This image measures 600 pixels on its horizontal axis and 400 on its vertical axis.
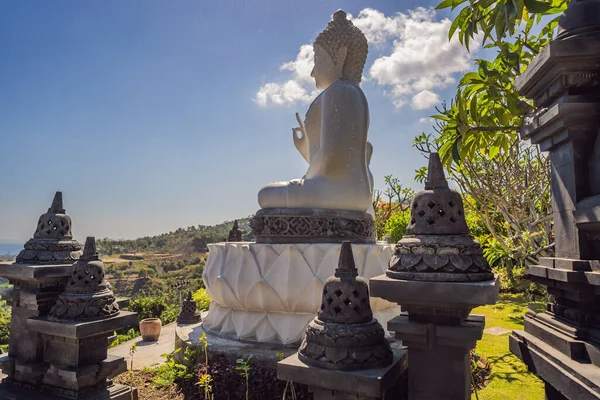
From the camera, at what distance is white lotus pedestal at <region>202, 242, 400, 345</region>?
527 cm

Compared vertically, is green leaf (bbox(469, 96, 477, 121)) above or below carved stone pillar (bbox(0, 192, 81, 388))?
above

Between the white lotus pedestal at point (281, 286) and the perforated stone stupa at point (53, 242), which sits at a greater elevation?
the perforated stone stupa at point (53, 242)

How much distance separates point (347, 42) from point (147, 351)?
659cm

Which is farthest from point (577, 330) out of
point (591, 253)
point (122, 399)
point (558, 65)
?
point (122, 399)

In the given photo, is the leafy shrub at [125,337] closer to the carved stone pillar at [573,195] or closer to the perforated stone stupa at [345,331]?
the perforated stone stupa at [345,331]

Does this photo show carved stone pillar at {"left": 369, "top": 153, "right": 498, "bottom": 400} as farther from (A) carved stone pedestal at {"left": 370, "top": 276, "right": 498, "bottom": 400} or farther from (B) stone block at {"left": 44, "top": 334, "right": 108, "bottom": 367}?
(B) stone block at {"left": 44, "top": 334, "right": 108, "bottom": 367}

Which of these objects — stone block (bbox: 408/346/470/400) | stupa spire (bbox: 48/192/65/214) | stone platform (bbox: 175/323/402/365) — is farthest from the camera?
stone platform (bbox: 175/323/402/365)

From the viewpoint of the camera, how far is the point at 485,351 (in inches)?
249

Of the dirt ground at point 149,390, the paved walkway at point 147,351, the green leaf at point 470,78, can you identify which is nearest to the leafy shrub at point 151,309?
the paved walkway at point 147,351

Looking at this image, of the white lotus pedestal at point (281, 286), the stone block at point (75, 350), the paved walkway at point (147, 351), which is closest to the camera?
the stone block at point (75, 350)

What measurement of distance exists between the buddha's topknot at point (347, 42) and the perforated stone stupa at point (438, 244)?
16.4ft

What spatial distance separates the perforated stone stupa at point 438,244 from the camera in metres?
2.36

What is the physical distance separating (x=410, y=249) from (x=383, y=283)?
0.93 ft

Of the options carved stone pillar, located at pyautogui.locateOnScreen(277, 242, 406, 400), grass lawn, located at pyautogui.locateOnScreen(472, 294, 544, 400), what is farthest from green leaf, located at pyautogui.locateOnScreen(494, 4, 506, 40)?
grass lawn, located at pyautogui.locateOnScreen(472, 294, 544, 400)
